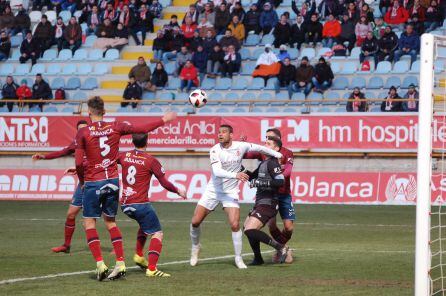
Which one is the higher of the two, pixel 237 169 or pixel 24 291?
pixel 237 169

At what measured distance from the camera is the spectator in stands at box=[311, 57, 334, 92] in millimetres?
31125

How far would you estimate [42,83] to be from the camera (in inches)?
1337

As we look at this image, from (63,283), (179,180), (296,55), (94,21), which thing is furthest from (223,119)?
(63,283)

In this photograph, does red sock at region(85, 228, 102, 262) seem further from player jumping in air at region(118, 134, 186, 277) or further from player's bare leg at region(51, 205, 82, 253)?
player's bare leg at region(51, 205, 82, 253)

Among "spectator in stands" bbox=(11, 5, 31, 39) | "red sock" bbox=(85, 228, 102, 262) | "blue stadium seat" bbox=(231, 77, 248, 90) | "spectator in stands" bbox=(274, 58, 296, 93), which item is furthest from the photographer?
"spectator in stands" bbox=(11, 5, 31, 39)

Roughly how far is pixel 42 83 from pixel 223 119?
25.5ft

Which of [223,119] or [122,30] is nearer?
[223,119]

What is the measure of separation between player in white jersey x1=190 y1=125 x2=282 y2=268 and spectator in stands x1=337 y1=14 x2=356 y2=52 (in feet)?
62.3

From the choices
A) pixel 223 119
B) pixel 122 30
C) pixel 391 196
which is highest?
pixel 122 30

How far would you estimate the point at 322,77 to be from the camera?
3133 centimetres

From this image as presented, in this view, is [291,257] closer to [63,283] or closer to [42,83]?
[63,283]

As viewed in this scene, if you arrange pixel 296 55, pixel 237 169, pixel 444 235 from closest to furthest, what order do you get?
1. pixel 237 169
2. pixel 444 235
3. pixel 296 55

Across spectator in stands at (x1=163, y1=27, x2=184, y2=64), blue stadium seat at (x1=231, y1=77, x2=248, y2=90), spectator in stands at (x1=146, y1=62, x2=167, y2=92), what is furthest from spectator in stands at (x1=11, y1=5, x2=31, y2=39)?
blue stadium seat at (x1=231, y1=77, x2=248, y2=90)

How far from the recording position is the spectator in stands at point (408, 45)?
31.3 metres
